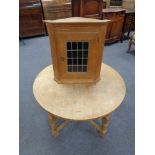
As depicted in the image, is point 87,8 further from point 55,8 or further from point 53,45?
point 53,45

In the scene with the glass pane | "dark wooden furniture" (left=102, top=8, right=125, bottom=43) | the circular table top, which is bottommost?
the circular table top

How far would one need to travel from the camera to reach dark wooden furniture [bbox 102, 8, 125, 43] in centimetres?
261

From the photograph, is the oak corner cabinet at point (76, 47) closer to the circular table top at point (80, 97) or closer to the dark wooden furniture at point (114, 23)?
the circular table top at point (80, 97)

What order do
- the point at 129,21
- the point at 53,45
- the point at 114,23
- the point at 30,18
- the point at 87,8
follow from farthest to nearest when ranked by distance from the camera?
the point at 30,18, the point at 129,21, the point at 114,23, the point at 87,8, the point at 53,45

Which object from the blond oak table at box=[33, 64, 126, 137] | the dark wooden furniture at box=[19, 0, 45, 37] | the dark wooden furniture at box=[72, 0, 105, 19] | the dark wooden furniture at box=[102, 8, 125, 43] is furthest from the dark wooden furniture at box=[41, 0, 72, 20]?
the blond oak table at box=[33, 64, 126, 137]

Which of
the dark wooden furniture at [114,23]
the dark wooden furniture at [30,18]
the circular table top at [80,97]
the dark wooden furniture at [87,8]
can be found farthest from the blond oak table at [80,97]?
the dark wooden furniture at [30,18]

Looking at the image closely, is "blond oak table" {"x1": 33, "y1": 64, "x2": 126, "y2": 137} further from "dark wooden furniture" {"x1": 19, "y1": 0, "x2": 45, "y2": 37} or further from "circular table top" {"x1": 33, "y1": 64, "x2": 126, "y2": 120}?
"dark wooden furniture" {"x1": 19, "y1": 0, "x2": 45, "y2": 37}

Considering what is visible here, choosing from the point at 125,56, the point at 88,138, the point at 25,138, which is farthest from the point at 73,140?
the point at 125,56

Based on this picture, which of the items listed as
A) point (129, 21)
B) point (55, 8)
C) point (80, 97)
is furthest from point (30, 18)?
point (80, 97)

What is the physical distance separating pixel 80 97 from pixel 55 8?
287 centimetres

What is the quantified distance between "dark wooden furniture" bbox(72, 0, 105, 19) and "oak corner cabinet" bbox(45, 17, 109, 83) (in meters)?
1.23

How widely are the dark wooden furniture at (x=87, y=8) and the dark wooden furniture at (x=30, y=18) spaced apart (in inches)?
56.7

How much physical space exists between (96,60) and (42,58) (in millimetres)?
1832

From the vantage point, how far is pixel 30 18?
324 centimetres
